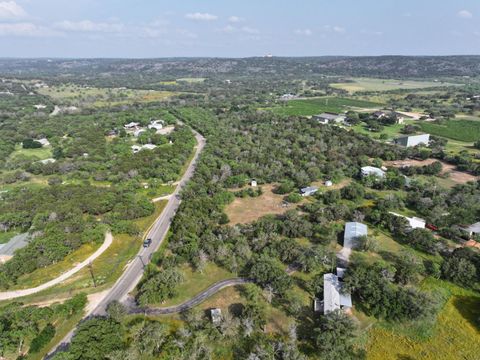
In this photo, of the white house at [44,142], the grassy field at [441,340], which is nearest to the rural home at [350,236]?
the grassy field at [441,340]

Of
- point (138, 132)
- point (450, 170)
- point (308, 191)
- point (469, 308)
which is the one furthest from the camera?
point (138, 132)

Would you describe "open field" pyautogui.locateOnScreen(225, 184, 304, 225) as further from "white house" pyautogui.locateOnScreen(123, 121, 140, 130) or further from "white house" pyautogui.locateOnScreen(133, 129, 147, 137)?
"white house" pyautogui.locateOnScreen(123, 121, 140, 130)

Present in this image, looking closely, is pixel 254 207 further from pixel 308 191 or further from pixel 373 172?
pixel 373 172

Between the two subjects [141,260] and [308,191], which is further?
[308,191]

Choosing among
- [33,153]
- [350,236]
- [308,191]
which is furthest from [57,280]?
[33,153]

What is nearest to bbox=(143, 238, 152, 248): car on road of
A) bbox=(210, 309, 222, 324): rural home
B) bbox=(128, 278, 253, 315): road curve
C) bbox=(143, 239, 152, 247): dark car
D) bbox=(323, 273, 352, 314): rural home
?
bbox=(143, 239, 152, 247): dark car

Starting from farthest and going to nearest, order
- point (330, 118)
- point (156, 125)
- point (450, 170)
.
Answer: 1. point (330, 118)
2. point (156, 125)
3. point (450, 170)

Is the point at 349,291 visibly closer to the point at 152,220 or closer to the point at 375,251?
the point at 375,251
